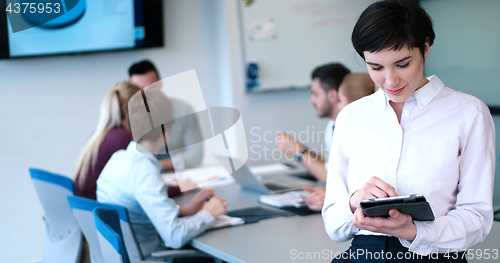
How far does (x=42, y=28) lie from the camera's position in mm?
3568

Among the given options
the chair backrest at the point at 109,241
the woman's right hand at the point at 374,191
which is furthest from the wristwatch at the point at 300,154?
the woman's right hand at the point at 374,191

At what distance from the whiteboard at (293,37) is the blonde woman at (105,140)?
1.95 meters

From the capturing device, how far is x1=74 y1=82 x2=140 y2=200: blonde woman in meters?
2.44

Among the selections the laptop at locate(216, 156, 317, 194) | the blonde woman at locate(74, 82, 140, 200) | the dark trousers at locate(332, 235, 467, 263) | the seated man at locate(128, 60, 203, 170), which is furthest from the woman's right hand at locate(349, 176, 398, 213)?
the blonde woman at locate(74, 82, 140, 200)

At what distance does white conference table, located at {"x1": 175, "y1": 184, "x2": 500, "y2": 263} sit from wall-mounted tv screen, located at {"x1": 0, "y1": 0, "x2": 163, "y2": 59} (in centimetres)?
225

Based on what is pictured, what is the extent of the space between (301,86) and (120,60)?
5.66ft

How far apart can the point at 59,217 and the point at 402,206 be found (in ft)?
6.01

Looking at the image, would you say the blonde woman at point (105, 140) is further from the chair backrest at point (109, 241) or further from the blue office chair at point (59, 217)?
the chair backrest at point (109, 241)

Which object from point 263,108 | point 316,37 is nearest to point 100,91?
point 263,108

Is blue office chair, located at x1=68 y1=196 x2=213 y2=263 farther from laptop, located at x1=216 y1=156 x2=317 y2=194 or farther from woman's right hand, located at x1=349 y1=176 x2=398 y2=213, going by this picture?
woman's right hand, located at x1=349 y1=176 x2=398 y2=213

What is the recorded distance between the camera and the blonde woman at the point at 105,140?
2.44m

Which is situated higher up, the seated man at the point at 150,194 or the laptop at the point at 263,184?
the seated man at the point at 150,194

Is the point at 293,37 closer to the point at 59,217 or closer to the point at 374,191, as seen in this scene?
the point at 59,217

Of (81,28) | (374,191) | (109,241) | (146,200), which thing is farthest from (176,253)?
(81,28)
